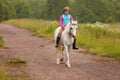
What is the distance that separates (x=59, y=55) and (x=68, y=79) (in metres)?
4.37

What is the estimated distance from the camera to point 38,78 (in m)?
11.8

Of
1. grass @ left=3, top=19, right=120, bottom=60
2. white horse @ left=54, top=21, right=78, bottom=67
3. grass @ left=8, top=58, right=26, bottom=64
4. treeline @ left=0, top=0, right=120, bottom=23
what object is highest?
Result: white horse @ left=54, top=21, right=78, bottom=67

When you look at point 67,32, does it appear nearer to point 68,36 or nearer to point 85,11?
point 68,36

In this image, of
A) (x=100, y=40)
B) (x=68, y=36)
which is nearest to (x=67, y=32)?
(x=68, y=36)

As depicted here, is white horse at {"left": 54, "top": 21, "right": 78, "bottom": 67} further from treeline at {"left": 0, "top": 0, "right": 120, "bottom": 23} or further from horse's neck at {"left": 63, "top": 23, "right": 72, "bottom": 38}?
treeline at {"left": 0, "top": 0, "right": 120, "bottom": 23}

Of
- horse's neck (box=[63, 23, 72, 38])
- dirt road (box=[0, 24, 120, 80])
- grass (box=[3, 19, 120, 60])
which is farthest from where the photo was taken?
grass (box=[3, 19, 120, 60])

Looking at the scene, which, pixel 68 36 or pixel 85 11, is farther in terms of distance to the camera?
pixel 85 11

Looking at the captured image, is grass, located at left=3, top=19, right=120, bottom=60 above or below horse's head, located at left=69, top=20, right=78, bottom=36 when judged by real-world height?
below

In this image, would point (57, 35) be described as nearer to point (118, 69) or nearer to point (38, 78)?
point (118, 69)

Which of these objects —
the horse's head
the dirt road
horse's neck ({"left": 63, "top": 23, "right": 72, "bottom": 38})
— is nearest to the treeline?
the dirt road

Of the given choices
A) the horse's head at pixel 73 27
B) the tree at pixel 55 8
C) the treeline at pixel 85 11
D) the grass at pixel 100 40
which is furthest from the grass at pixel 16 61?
the tree at pixel 55 8

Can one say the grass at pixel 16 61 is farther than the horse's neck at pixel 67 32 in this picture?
Yes

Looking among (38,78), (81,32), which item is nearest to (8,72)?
(38,78)

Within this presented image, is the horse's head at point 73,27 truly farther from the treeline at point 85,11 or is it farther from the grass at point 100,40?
the treeline at point 85,11
